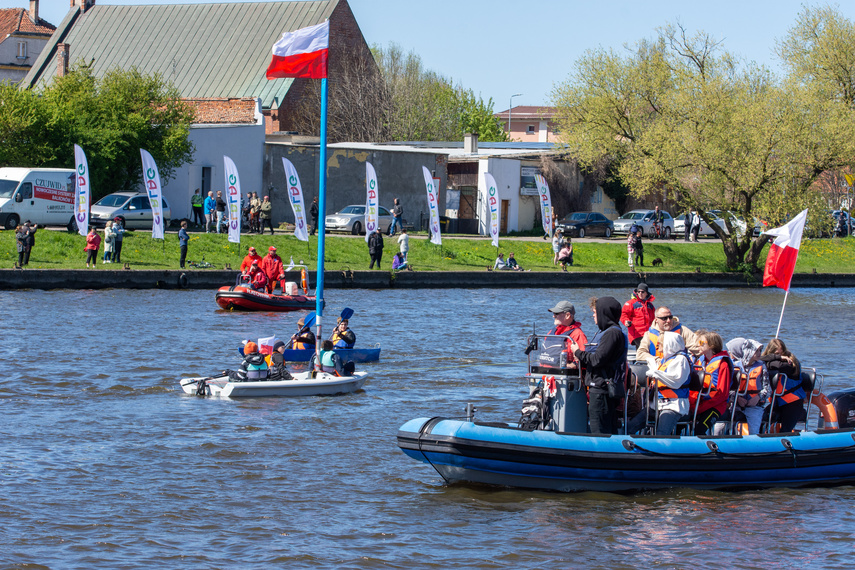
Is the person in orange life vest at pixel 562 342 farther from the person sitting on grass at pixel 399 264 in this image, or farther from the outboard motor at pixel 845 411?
the person sitting on grass at pixel 399 264

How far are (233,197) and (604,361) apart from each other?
23.4m

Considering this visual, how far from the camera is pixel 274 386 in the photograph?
15352mm

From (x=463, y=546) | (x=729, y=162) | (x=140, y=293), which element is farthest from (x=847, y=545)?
(x=729, y=162)

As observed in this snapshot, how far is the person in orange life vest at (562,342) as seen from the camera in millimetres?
Answer: 10422

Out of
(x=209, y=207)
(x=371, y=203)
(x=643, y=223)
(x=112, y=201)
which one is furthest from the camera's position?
(x=643, y=223)

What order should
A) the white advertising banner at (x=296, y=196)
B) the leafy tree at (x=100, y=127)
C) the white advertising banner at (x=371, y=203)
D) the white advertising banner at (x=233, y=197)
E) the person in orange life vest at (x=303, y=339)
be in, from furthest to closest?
the leafy tree at (x=100, y=127) → the white advertising banner at (x=371, y=203) → the white advertising banner at (x=296, y=196) → the white advertising banner at (x=233, y=197) → the person in orange life vest at (x=303, y=339)

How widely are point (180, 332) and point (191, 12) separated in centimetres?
4531

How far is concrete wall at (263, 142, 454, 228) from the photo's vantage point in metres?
45.6

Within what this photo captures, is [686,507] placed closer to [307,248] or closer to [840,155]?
[307,248]

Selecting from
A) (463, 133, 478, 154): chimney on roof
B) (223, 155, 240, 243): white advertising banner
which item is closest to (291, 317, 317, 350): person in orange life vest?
(223, 155, 240, 243): white advertising banner

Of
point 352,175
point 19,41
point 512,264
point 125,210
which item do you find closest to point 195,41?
point 352,175

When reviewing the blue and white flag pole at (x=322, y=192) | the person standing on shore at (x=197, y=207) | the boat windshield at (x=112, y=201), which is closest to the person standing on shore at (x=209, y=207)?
the person standing on shore at (x=197, y=207)

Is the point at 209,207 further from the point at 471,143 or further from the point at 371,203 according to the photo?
the point at 471,143

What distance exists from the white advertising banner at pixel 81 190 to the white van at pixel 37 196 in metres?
3.50
